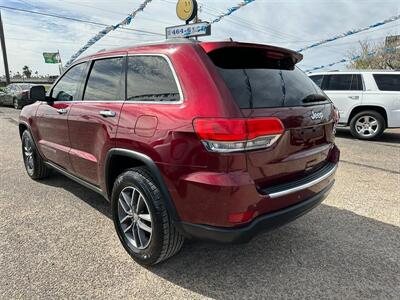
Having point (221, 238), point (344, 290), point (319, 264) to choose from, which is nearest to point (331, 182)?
point (319, 264)

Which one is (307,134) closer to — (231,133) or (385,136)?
(231,133)

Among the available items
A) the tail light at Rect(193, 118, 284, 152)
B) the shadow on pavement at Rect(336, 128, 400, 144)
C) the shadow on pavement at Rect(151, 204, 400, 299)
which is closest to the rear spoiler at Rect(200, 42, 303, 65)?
the tail light at Rect(193, 118, 284, 152)

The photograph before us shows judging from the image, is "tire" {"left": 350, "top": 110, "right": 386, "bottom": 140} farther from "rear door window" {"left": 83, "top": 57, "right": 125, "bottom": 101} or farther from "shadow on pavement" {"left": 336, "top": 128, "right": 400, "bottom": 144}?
"rear door window" {"left": 83, "top": 57, "right": 125, "bottom": 101}

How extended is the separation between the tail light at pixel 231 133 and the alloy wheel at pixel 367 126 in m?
7.56

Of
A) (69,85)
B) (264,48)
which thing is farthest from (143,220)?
(69,85)

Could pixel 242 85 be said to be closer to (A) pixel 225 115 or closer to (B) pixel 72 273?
(A) pixel 225 115

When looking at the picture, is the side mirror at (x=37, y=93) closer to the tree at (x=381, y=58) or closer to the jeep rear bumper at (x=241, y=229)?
the jeep rear bumper at (x=241, y=229)

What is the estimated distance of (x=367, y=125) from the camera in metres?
8.72

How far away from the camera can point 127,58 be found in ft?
9.73

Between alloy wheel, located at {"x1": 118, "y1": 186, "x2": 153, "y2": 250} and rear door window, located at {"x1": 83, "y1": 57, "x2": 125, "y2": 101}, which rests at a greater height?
rear door window, located at {"x1": 83, "y1": 57, "x2": 125, "y2": 101}

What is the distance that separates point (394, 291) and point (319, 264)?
544 mm

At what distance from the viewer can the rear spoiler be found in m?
2.41

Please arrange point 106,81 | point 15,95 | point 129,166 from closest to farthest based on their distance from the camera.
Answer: point 129,166 < point 106,81 < point 15,95

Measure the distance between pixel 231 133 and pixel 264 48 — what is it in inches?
35.3
